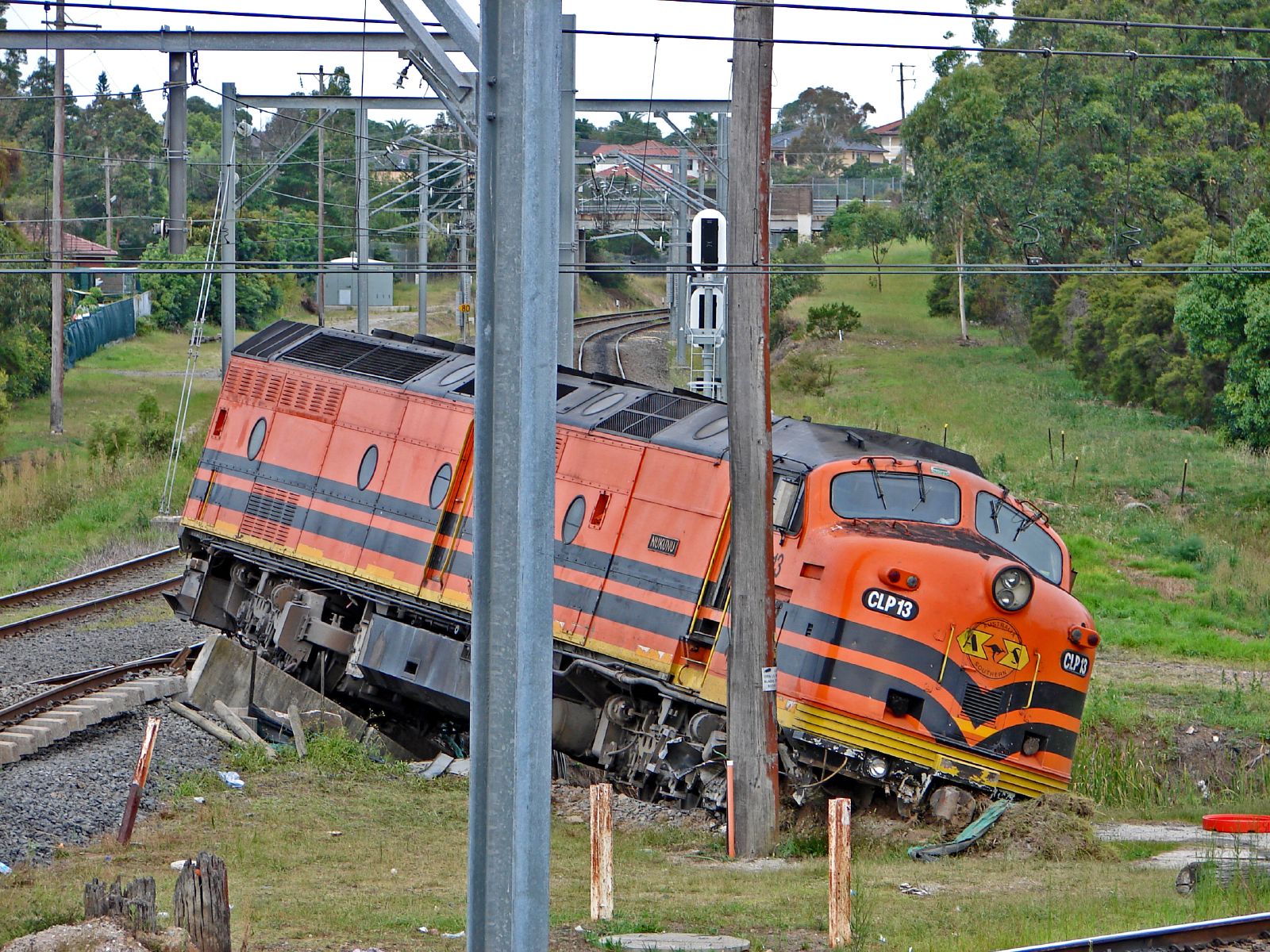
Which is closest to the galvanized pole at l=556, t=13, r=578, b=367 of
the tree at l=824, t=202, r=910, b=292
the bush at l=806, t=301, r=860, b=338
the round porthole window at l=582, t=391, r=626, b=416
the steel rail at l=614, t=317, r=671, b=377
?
the round porthole window at l=582, t=391, r=626, b=416

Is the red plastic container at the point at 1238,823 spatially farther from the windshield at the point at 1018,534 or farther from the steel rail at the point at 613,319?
the steel rail at the point at 613,319

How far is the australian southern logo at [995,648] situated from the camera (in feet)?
39.0

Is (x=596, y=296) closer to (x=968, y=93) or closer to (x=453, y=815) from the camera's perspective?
(x=968, y=93)

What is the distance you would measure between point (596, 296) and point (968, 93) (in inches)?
1155

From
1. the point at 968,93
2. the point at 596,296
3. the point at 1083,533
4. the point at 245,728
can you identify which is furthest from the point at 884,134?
the point at 245,728

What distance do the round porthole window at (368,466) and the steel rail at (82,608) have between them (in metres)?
7.32

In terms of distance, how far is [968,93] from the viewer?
194 ft

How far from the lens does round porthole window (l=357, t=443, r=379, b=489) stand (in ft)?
53.7

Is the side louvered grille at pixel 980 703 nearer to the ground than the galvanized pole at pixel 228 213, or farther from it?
nearer to the ground

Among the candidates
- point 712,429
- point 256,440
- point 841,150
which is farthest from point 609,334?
point 841,150

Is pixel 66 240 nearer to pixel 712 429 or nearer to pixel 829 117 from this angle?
pixel 712 429

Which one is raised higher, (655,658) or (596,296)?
(596,296)

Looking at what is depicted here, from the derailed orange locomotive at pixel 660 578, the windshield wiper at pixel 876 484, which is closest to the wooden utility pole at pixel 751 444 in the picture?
the derailed orange locomotive at pixel 660 578

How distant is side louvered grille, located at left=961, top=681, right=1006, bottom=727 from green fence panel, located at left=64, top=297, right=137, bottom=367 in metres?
52.4
